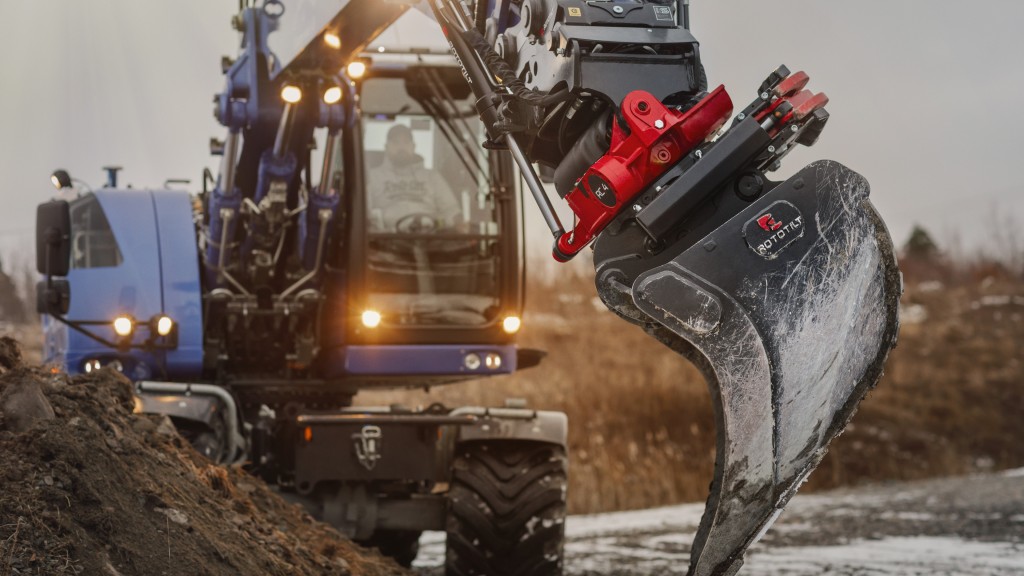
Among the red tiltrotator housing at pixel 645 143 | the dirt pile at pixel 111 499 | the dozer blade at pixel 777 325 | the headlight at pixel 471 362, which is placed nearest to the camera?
the dozer blade at pixel 777 325

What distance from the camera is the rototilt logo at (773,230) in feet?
12.9

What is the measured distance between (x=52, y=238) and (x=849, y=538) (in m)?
6.63

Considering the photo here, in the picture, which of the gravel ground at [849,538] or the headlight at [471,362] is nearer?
the headlight at [471,362]

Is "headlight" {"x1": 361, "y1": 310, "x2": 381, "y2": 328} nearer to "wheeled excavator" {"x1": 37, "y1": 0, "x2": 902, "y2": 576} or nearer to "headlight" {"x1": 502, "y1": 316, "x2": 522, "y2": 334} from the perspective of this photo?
"wheeled excavator" {"x1": 37, "y1": 0, "x2": 902, "y2": 576}

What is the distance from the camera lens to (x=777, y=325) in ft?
12.8

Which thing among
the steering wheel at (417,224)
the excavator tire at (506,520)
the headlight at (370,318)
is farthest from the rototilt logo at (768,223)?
the headlight at (370,318)

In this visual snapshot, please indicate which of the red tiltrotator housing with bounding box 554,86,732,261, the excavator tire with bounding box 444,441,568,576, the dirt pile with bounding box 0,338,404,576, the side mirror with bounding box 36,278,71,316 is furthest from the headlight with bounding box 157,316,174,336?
the red tiltrotator housing with bounding box 554,86,732,261

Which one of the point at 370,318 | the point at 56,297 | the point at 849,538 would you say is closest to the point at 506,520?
the point at 370,318

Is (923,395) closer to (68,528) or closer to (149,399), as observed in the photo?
(149,399)

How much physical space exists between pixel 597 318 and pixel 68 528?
2328 cm

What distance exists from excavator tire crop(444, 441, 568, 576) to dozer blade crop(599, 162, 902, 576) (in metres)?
3.37

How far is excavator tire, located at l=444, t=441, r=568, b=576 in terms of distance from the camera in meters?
7.24

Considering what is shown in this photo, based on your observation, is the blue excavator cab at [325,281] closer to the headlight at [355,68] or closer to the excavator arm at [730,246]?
the headlight at [355,68]

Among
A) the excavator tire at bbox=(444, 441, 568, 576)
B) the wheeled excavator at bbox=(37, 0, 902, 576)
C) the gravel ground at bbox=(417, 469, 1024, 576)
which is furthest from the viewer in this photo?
the gravel ground at bbox=(417, 469, 1024, 576)
